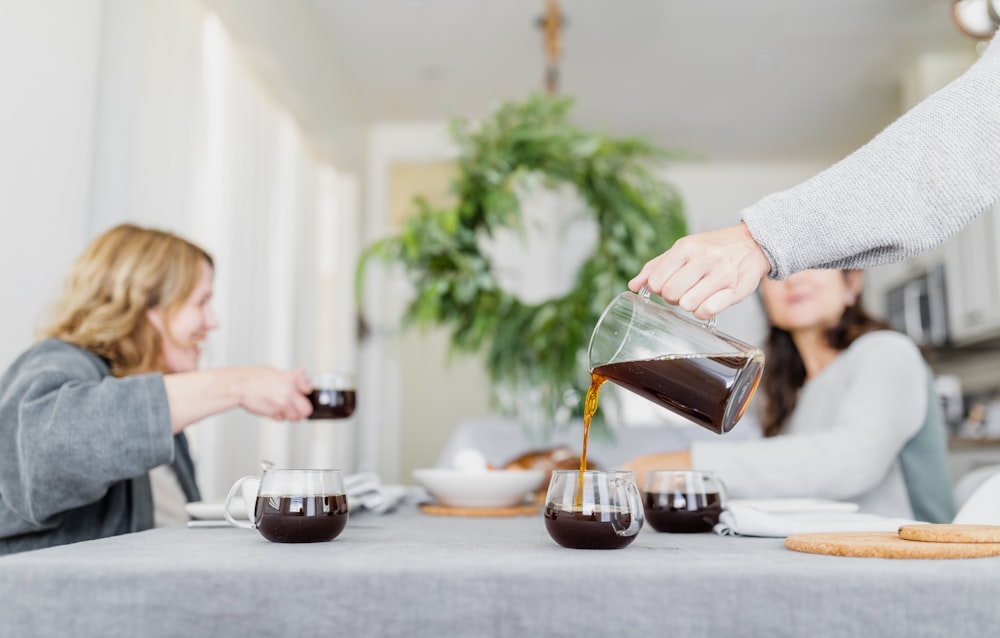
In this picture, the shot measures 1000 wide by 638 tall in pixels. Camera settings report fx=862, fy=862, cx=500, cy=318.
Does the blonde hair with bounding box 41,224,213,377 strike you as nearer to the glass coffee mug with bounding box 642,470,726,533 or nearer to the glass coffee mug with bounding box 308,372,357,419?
the glass coffee mug with bounding box 308,372,357,419

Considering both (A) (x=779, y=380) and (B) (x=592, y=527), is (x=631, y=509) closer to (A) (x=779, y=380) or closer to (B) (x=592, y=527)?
(B) (x=592, y=527)

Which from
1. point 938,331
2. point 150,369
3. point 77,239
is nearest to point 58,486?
point 150,369

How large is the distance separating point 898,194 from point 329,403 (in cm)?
93

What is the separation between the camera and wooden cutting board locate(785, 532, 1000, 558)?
72 cm

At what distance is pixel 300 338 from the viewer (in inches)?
166

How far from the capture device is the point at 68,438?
1.08 meters

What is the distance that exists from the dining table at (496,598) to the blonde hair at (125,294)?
0.87m

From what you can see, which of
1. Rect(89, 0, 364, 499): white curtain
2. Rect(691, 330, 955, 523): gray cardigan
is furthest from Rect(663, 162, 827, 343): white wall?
Rect(691, 330, 955, 523): gray cardigan

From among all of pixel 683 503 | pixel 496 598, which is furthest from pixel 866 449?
pixel 496 598

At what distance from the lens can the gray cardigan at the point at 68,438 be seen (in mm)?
1088

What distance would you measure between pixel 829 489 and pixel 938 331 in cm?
385

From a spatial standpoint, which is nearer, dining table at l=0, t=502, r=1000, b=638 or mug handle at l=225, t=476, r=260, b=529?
dining table at l=0, t=502, r=1000, b=638

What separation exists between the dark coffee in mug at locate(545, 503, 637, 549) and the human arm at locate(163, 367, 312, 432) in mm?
581

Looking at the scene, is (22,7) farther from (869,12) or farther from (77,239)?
(869,12)
